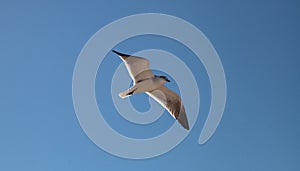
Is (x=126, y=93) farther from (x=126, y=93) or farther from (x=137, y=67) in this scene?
(x=137, y=67)

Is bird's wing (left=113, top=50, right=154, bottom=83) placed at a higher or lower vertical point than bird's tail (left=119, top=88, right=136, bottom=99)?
higher

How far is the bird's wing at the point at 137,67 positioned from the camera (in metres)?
1.55

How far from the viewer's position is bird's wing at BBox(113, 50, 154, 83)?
1.55 m

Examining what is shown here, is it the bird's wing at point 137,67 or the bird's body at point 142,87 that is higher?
the bird's wing at point 137,67

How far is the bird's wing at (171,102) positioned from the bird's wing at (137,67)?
0.22 feet

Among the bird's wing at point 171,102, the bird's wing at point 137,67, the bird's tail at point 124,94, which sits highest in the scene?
the bird's wing at point 137,67

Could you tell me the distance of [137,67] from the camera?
5.13 feet

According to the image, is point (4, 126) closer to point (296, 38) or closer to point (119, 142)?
point (119, 142)

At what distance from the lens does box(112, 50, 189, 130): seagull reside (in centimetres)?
155

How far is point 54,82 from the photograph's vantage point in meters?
1.55

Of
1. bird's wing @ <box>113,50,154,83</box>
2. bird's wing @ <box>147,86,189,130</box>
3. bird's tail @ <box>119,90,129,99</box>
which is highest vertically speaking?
bird's wing @ <box>113,50,154,83</box>

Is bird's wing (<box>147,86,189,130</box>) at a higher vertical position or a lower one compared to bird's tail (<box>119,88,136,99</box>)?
lower

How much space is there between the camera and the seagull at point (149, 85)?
61.1 inches

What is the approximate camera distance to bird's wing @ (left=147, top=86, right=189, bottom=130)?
1.56 m
